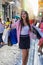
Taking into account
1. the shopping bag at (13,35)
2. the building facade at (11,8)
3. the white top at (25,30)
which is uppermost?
the white top at (25,30)

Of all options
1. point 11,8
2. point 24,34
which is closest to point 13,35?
point 24,34

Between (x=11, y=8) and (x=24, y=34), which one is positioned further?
(x=11, y=8)

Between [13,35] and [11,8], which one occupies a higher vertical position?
[13,35]

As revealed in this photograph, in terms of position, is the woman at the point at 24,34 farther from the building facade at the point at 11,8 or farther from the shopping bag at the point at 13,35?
the building facade at the point at 11,8

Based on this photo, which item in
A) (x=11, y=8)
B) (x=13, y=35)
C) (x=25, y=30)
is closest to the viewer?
(x=25, y=30)

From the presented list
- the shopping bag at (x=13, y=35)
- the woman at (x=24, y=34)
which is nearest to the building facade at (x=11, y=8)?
the shopping bag at (x=13, y=35)

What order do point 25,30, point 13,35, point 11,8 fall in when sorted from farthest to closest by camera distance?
point 11,8 < point 13,35 < point 25,30

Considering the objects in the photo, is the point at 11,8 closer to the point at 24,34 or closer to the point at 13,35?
the point at 13,35

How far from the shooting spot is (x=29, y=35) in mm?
5555

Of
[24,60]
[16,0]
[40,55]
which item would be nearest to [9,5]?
[16,0]

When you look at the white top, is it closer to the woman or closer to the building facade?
the woman

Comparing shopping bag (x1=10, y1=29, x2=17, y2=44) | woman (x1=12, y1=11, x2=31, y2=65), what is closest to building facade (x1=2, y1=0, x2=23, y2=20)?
shopping bag (x1=10, y1=29, x2=17, y2=44)

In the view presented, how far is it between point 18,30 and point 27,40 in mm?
296

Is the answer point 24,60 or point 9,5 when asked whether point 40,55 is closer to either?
point 24,60
